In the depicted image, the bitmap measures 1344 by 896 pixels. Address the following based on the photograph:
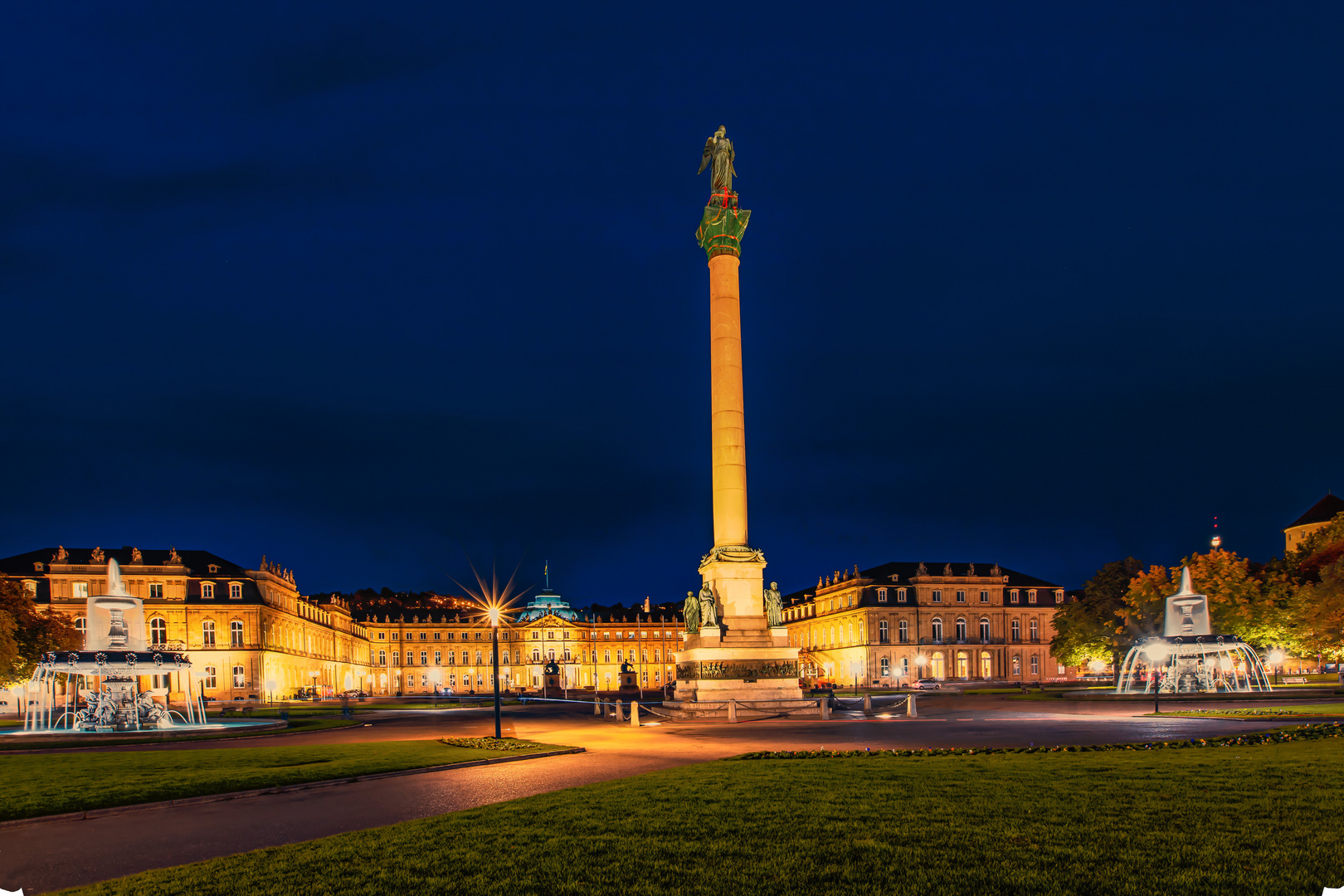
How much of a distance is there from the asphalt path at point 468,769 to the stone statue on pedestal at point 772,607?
18.2ft

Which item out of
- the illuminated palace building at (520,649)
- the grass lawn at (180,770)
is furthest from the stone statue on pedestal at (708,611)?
the illuminated palace building at (520,649)

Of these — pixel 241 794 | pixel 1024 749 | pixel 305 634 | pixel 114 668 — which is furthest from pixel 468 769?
pixel 305 634

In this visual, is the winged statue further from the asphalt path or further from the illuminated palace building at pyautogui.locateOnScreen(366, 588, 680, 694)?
the illuminated palace building at pyautogui.locateOnScreen(366, 588, 680, 694)

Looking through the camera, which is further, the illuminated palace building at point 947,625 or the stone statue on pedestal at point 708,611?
the illuminated palace building at point 947,625

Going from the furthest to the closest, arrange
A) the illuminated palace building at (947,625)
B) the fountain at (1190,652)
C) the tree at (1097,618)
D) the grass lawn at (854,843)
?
the illuminated palace building at (947,625) < the tree at (1097,618) < the fountain at (1190,652) < the grass lawn at (854,843)

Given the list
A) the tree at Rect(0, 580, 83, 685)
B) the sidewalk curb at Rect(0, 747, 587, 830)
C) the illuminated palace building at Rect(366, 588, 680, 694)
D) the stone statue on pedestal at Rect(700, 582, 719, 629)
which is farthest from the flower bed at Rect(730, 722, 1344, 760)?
the illuminated palace building at Rect(366, 588, 680, 694)

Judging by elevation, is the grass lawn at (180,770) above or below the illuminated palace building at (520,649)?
above

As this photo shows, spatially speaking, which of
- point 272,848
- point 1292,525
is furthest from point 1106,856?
point 1292,525

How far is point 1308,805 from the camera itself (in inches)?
515

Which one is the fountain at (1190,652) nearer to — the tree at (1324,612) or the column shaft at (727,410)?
the tree at (1324,612)

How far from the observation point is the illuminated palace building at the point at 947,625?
130375mm

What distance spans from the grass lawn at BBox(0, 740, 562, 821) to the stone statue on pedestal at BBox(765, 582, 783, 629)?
1827 cm

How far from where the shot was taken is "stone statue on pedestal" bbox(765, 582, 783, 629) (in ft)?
145

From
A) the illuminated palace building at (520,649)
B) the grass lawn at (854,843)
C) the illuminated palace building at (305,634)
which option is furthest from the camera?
the illuminated palace building at (520,649)
